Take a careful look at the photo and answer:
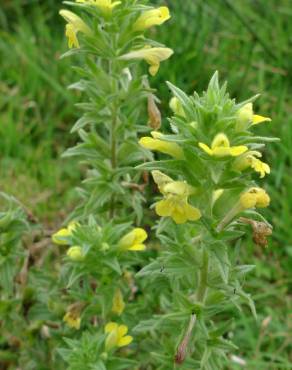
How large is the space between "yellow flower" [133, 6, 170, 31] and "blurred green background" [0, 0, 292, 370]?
2.80 ft

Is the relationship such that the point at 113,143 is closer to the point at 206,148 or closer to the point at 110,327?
the point at 110,327

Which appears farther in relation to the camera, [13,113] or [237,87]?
[13,113]

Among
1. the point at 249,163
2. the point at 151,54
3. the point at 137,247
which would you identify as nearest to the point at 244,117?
the point at 249,163

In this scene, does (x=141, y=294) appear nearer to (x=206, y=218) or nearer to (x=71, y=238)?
(x=71, y=238)

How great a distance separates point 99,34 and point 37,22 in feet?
5.44

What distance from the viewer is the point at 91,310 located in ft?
6.18

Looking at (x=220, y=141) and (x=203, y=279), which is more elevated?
(x=220, y=141)

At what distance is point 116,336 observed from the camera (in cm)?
179

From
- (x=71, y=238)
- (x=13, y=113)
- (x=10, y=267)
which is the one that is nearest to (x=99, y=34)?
(x=71, y=238)

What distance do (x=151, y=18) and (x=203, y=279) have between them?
0.66 metres

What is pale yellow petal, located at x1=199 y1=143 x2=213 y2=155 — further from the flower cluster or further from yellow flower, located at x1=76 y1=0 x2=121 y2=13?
yellow flower, located at x1=76 y1=0 x2=121 y2=13

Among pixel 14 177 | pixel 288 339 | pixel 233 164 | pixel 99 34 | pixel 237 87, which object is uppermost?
pixel 99 34

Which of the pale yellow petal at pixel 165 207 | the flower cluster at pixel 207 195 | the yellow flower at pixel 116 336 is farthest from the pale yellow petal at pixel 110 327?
the pale yellow petal at pixel 165 207

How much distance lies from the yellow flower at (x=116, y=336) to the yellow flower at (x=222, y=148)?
68cm
